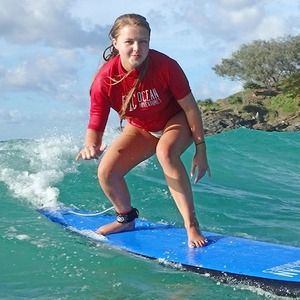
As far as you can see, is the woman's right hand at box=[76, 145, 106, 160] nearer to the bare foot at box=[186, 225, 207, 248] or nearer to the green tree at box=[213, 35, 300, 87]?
the bare foot at box=[186, 225, 207, 248]

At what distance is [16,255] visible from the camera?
157 inches

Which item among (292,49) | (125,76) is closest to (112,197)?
(125,76)

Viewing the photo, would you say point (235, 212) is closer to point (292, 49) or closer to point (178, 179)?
point (178, 179)

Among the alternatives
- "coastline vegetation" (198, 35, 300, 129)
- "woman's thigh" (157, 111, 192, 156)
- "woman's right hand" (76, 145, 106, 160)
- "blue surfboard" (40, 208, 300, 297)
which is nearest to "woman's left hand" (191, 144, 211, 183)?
"woman's thigh" (157, 111, 192, 156)

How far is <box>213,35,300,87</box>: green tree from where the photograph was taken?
128 ft

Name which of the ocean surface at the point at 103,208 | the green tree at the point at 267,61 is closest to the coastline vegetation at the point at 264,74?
the green tree at the point at 267,61

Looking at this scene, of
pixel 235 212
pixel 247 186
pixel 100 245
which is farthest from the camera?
pixel 247 186

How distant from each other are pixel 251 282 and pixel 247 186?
4.36 metres

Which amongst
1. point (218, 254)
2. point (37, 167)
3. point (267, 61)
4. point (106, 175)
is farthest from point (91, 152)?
point (267, 61)

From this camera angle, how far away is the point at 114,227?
14.7ft

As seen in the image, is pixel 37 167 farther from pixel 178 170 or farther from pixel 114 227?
pixel 178 170

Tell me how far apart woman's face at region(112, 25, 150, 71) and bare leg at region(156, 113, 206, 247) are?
52 centimetres

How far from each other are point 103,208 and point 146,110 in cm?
186

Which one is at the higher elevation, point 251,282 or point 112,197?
point 112,197
